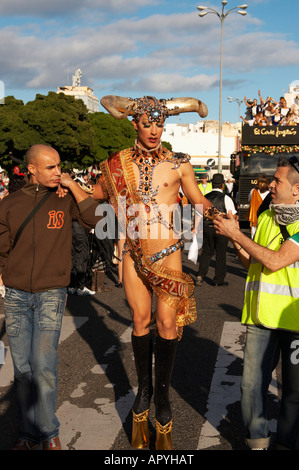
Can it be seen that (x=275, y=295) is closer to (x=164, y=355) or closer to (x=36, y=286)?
(x=164, y=355)

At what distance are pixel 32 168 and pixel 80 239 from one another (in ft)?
19.4

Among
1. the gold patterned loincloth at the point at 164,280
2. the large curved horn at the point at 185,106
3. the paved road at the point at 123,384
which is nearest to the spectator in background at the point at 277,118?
the paved road at the point at 123,384

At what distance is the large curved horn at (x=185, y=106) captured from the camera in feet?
13.3

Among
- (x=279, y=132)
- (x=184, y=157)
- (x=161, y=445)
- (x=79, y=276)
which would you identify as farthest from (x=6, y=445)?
(x=279, y=132)

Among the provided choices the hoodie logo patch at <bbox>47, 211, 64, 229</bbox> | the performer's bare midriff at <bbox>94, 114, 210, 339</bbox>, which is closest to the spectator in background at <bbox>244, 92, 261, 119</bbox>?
the performer's bare midriff at <bbox>94, 114, 210, 339</bbox>

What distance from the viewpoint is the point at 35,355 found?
11.7ft

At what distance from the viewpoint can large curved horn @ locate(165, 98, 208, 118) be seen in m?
4.05

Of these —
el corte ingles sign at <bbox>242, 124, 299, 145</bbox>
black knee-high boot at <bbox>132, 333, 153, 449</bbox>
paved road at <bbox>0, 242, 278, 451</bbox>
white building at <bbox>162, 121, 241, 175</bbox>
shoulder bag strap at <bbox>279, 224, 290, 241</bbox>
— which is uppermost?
white building at <bbox>162, 121, 241, 175</bbox>

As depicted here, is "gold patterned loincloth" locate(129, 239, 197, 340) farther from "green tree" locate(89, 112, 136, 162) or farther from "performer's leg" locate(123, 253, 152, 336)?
"green tree" locate(89, 112, 136, 162)

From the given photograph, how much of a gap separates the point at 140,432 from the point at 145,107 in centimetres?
224

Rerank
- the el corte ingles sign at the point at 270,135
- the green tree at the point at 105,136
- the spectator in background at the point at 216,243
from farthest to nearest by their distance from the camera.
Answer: the green tree at the point at 105,136
the el corte ingles sign at the point at 270,135
the spectator in background at the point at 216,243

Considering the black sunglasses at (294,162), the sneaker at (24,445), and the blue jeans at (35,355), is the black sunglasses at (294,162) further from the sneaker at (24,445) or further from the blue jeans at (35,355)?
the sneaker at (24,445)

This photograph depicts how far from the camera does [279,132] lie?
1964cm

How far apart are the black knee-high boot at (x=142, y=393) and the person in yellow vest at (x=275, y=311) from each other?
0.75 m
